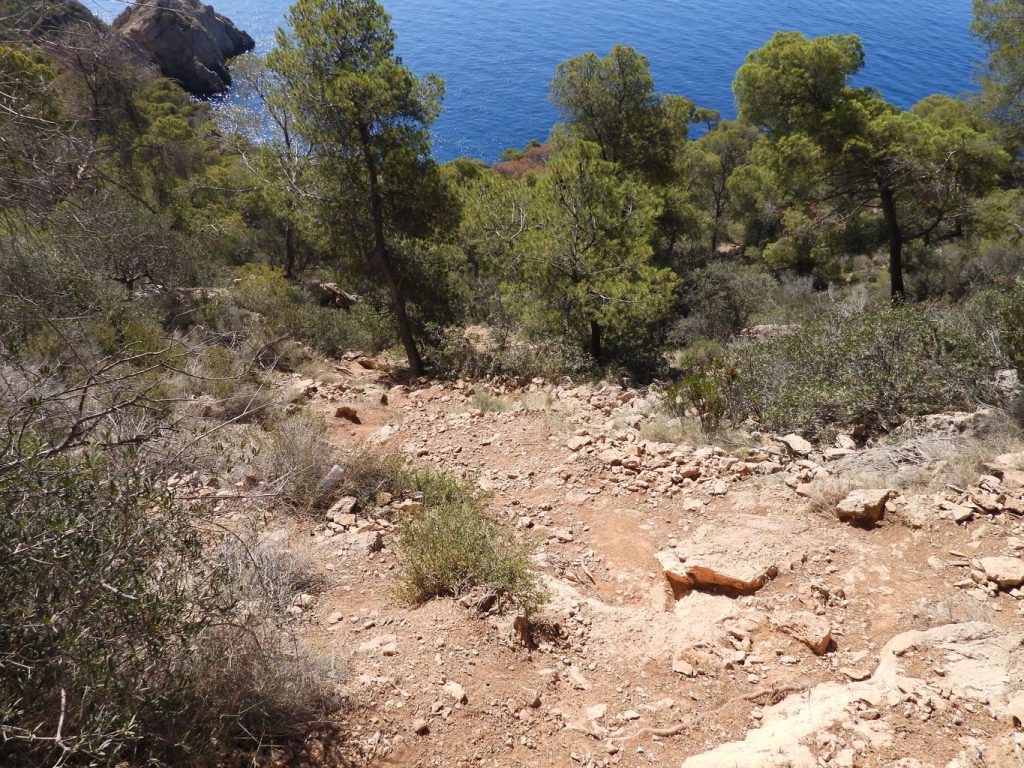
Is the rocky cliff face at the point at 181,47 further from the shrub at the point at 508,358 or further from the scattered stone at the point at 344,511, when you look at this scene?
the scattered stone at the point at 344,511

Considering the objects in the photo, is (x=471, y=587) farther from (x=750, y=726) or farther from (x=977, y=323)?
(x=977, y=323)

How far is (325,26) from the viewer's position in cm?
933

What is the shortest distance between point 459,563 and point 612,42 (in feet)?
215

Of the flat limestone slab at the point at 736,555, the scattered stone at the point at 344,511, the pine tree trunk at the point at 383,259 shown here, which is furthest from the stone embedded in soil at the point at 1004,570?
the pine tree trunk at the point at 383,259

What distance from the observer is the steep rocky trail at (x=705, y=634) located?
2777mm

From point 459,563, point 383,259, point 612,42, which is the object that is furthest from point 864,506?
point 612,42

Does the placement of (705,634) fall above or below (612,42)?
below

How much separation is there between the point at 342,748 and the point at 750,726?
2.03 metres

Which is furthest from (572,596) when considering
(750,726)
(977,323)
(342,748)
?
(977,323)

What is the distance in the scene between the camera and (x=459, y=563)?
409cm

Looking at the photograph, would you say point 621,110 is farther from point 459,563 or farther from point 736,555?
point 459,563

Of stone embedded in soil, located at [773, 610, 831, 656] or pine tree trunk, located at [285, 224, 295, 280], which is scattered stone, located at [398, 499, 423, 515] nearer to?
stone embedded in soil, located at [773, 610, 831, 656]

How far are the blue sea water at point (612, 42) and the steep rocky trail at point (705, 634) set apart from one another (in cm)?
4046

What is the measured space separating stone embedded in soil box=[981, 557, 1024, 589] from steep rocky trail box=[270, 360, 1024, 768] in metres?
Answer: 0.04
